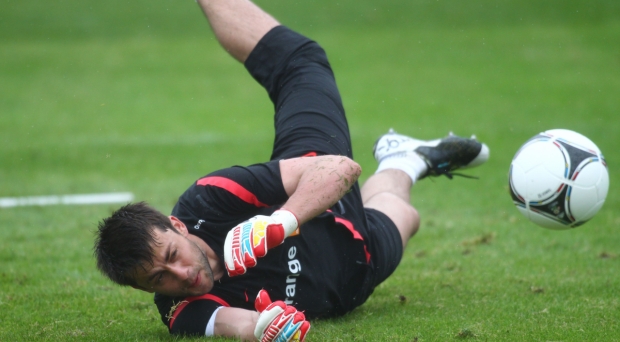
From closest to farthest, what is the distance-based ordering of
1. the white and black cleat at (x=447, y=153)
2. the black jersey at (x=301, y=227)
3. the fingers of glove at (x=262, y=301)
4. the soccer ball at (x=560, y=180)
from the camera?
the fingers of glove at (x=262, y=301)
the black jersey at (x=301, y=227)
the soccer ball at (x=560, y=180)
the white and black cleat at (x=447, y=153)

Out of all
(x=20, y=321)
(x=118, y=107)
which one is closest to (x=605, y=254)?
(x=20, y=321)

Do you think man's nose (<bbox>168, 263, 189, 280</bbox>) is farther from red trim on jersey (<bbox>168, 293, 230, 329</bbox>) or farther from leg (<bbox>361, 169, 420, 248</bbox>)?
leg (<bbox>361, 169, 420, 248</bbox>)

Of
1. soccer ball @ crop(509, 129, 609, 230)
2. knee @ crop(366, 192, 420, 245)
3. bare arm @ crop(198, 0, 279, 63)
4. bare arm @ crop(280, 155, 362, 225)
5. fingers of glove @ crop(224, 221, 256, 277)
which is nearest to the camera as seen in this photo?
fingers of glove @ crop(224, 221, 256, 277)

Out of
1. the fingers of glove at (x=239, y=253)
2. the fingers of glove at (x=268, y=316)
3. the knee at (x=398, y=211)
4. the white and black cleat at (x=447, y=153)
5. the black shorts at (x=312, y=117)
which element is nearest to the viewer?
the fingers of glove at (x=239, y=253)

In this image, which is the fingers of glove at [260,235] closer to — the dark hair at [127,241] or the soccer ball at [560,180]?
the dark hair at [127,241]

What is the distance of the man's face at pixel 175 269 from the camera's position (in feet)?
13.2

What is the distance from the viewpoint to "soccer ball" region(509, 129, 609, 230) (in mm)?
4734

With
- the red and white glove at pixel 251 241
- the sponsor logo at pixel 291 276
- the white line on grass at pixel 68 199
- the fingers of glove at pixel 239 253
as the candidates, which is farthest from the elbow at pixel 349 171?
the white line on grass at pixel 68 199

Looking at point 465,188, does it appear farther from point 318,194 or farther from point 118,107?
point 118,107

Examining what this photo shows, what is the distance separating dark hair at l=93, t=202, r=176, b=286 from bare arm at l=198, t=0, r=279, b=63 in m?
1.85

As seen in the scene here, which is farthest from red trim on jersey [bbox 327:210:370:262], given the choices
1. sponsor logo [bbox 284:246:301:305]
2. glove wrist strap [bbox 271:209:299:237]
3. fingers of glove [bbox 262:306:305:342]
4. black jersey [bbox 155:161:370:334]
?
fingers of glove [bbox 262:306:305:342]

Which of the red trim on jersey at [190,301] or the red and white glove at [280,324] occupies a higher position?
the red and white glove at [280,324]

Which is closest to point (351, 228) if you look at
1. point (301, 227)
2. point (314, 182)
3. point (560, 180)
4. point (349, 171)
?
point (301, 227)

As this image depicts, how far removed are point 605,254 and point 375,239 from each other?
2.36 meters
